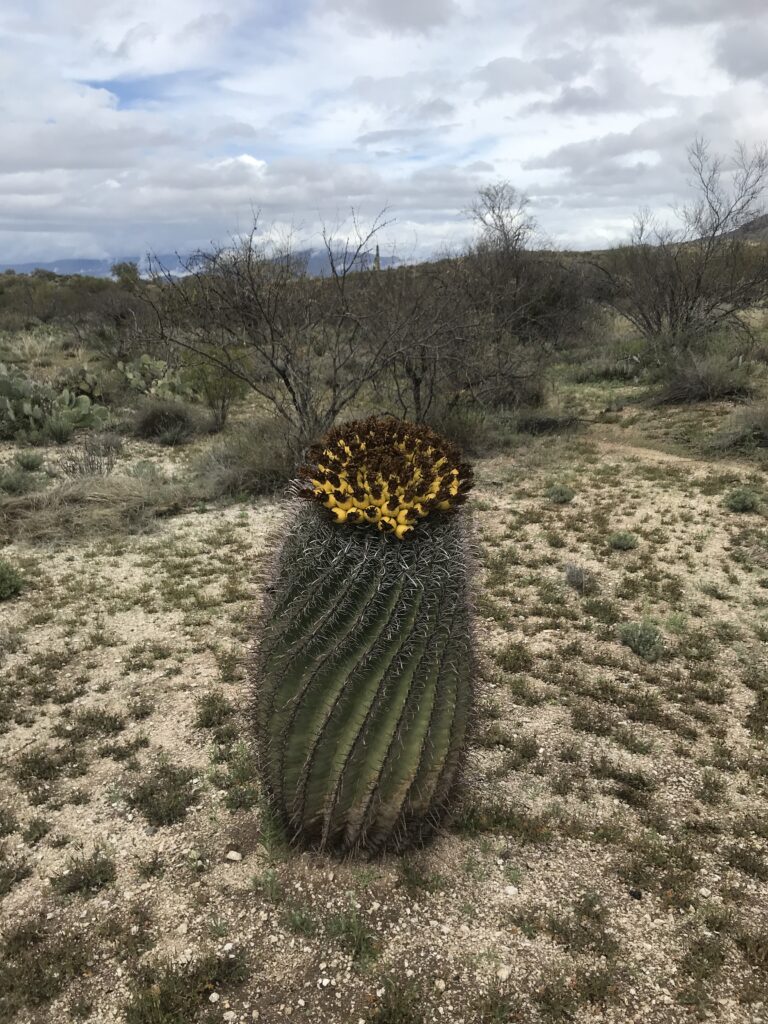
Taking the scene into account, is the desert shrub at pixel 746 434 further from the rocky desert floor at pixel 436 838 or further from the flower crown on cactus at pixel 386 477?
the flower crown on cactus at pixel 386 477

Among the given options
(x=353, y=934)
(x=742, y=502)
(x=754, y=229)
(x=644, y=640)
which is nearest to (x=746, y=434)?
(x=742, y=502)

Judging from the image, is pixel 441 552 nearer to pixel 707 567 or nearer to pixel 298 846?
pixel 298 846

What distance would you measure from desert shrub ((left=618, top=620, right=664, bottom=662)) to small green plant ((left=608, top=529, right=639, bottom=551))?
155cm

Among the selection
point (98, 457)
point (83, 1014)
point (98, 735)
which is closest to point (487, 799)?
point (83, 1014)

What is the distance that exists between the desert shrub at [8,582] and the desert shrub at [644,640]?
4.71m

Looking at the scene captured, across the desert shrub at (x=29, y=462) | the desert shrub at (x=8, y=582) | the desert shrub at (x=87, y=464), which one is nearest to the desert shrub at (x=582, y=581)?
the desert shrub at (x=8, y=582)

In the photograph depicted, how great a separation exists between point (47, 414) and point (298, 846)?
9572 millimetres

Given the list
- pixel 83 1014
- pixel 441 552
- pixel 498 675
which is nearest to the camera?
pixel 83 1014

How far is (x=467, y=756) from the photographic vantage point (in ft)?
10.4

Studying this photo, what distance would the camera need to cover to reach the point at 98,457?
845 centimetres

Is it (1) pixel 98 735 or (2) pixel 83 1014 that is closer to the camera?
(2) pixel 83 1014

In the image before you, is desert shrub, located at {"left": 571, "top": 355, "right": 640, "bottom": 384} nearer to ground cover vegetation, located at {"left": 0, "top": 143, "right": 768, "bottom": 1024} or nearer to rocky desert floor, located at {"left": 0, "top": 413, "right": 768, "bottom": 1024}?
ground cover vegetation, located at {"left": 0, "top": 143, "right": 768, "bottom": 1024}

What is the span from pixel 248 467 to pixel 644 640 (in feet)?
16.8

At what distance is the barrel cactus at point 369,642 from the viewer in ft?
7.95
